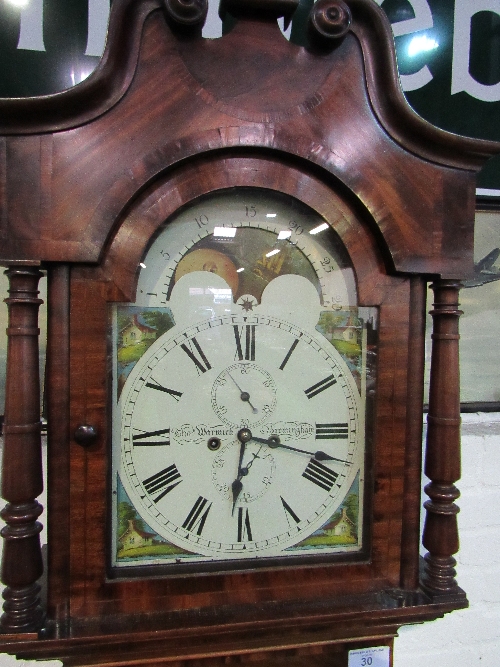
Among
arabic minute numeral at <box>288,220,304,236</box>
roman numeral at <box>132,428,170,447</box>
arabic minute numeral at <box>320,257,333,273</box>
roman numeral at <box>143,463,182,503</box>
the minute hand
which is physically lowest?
roman numeral at <box>143,463,182,503</box>

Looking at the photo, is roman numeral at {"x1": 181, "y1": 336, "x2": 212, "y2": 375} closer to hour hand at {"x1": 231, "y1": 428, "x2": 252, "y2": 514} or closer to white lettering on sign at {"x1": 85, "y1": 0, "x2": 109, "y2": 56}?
hour hand at {"x1": 231, "y1": 428, "x2": 252, "y2": 514}

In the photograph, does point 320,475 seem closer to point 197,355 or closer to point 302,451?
point 302,451

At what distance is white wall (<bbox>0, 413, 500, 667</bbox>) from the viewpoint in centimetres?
102

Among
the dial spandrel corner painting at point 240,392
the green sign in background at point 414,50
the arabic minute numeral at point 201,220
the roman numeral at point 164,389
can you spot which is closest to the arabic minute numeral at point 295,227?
the dial spandrel corner painting at point 240,392

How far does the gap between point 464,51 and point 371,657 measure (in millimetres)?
1115

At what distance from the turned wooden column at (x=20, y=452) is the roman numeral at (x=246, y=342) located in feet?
0.77

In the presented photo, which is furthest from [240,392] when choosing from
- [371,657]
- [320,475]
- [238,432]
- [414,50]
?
[414,50]

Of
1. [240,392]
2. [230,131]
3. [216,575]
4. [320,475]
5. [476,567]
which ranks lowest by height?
[476,567]

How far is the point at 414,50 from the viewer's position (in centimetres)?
101

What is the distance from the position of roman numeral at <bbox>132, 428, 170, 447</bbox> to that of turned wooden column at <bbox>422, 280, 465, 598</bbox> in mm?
347

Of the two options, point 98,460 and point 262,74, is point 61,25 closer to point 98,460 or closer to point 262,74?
point 262,74

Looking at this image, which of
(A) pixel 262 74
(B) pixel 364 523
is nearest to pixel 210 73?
(A) pixel 262 74

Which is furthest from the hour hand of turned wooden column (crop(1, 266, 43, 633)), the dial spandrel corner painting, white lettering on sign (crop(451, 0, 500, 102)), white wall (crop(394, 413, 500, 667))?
white lettering on sign (crop(451, 0, 500, 102))

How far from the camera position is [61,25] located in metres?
0.89
